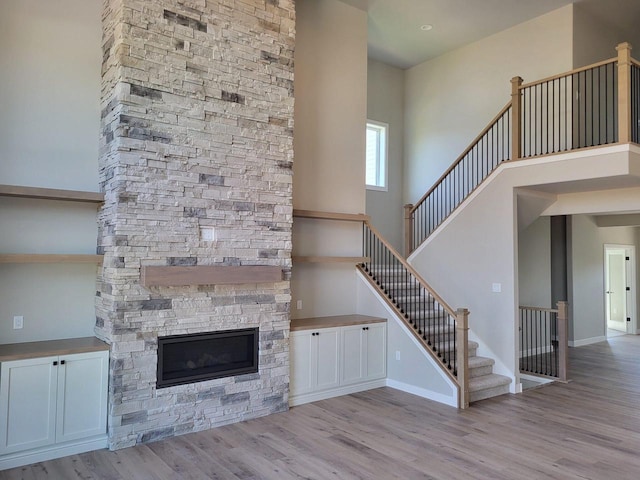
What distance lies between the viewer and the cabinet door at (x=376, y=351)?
20.2ft

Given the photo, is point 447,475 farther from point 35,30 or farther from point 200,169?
point 35,30

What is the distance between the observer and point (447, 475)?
3746 millimetres

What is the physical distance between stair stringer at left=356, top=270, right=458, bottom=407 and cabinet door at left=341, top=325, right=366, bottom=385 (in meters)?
0.43

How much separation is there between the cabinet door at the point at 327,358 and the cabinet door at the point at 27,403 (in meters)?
2.79

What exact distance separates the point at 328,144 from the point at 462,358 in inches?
133

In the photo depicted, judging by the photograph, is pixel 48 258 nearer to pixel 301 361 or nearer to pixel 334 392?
pixel 301 361

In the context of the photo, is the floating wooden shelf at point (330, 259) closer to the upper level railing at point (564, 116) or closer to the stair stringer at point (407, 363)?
the stair stringer at point (407, 363)

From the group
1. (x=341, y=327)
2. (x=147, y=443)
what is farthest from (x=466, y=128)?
(x=147, y=443)

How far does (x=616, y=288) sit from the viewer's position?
444 inches

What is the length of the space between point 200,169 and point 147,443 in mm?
2598

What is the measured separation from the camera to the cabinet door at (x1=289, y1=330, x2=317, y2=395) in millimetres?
5457

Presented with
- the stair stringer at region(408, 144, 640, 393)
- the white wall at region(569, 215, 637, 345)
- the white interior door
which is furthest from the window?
the white interior door

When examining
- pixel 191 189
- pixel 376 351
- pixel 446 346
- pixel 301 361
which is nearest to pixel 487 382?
pixel 446 346

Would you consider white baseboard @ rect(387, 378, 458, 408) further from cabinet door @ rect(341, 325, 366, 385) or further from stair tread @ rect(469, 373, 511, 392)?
cabinet door @ rect(341, 325, 366, 385)
